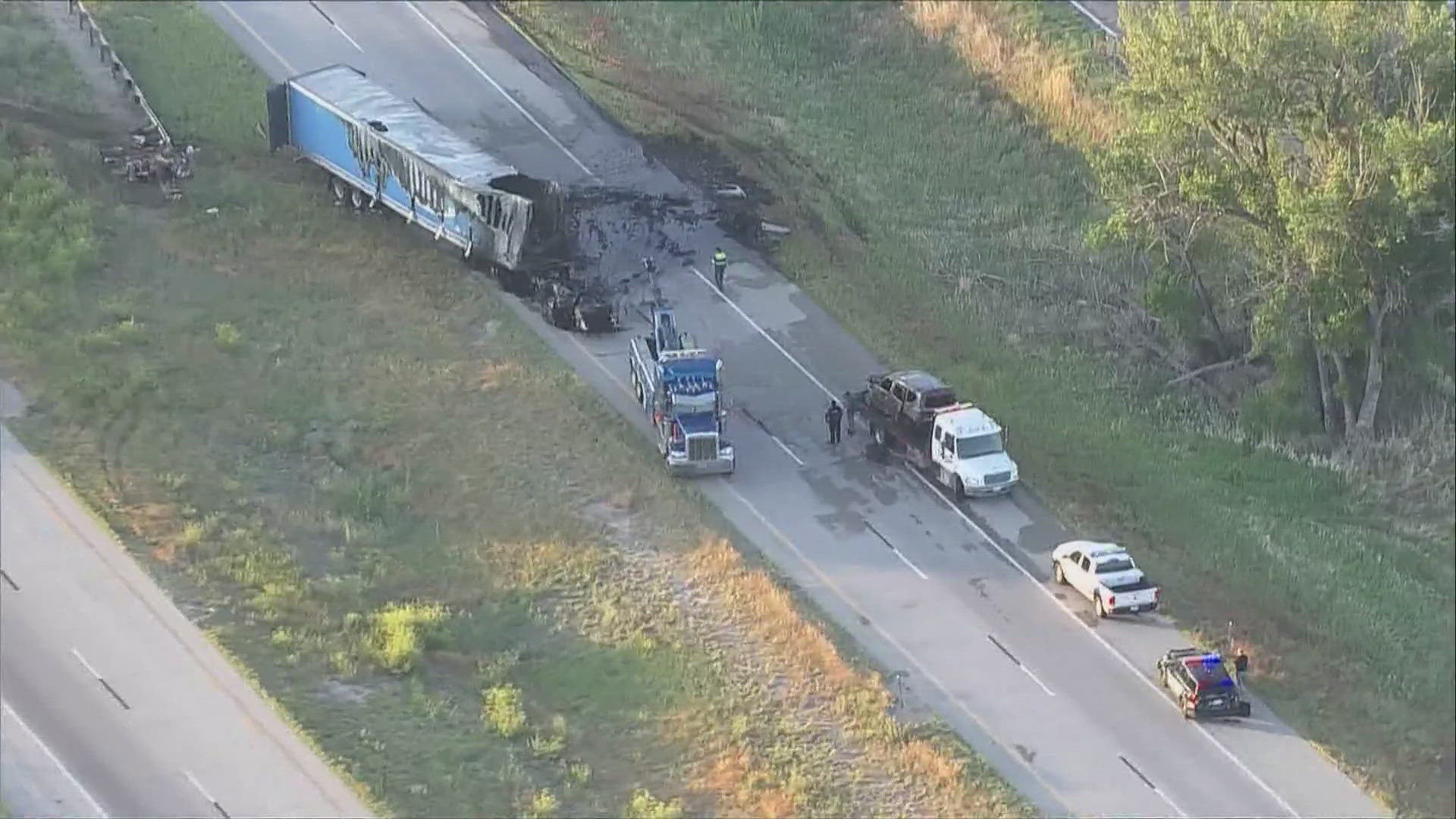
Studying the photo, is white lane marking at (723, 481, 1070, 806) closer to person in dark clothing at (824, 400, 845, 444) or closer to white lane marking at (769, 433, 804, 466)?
white lane marking at (769, 433, 804, 466)

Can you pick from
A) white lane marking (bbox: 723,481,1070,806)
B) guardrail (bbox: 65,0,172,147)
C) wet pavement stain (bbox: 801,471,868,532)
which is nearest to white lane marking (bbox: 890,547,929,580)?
wet pavement stain (bbox: 801,471,868,532)

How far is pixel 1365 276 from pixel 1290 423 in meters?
4.30

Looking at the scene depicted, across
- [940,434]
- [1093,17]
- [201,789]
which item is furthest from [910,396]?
[1093,17]

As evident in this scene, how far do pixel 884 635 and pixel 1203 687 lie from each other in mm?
5572

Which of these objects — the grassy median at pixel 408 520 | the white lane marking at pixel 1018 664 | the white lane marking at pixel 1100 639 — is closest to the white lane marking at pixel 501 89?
the grassy median at pixel 408 520

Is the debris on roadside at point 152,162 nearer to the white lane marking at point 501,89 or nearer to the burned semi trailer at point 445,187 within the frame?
the burned semi trailer at point 445,187

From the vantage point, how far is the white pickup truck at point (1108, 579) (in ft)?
118

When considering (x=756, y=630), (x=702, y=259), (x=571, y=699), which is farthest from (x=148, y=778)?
(x=702, y=259)

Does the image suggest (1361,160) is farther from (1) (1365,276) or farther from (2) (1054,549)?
Result: (2) (1054,549)

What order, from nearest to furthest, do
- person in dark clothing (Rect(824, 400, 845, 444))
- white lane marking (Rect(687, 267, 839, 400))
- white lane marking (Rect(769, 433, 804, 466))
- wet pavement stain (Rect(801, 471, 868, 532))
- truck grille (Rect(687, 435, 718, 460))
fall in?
wet pavement stain (Rect(801, 471, 868, 532)) < truck grille (Rect(687, 435, 718, 460)) < white lane marking (Rect(769, 433, 804, 466)) < person in dark clothing (Rect(824, 400, 845, 444)) < white lane marking (Rect(687, 267, 839, 400))

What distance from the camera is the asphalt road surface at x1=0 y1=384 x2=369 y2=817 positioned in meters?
30.2

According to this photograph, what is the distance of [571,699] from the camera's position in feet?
110

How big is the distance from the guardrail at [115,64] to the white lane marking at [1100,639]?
2136 centimetres

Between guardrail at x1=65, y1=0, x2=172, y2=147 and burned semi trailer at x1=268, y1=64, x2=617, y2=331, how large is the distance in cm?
335
